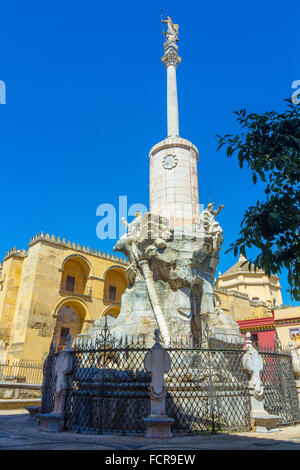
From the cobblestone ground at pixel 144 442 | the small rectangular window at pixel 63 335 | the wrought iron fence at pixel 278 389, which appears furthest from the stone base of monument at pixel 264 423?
the small rectangular window at pixel 63 335

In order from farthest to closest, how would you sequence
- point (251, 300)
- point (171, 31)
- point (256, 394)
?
point (251, 300) < point (171, 31) < point (256, 394)

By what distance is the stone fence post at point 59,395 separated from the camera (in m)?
8.41

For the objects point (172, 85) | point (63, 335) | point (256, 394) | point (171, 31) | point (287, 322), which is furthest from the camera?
point (63, 335)

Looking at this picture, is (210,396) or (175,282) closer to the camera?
(210,396)

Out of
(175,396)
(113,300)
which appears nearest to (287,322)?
(113,300)

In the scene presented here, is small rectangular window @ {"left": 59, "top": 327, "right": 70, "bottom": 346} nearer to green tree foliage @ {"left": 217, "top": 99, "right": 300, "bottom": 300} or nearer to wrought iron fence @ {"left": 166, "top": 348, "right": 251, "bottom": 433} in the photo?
wrought iron fence @ {"left": 166, "top": 348, "right": 251, "bottom": 433}

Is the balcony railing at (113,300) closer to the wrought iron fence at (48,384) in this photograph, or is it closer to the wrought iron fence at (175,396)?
the wrought iron fence at (48,384)

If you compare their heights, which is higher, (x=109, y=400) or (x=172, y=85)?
(x=172, y=85)

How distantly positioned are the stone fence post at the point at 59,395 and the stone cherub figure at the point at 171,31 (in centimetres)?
1706

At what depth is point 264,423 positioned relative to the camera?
841 centimetres

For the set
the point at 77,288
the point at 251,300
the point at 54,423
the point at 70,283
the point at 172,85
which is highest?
the point at 172,85

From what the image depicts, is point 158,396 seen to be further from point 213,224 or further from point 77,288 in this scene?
point 77,288

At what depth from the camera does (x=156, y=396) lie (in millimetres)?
7613

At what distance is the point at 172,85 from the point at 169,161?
4992 mm
